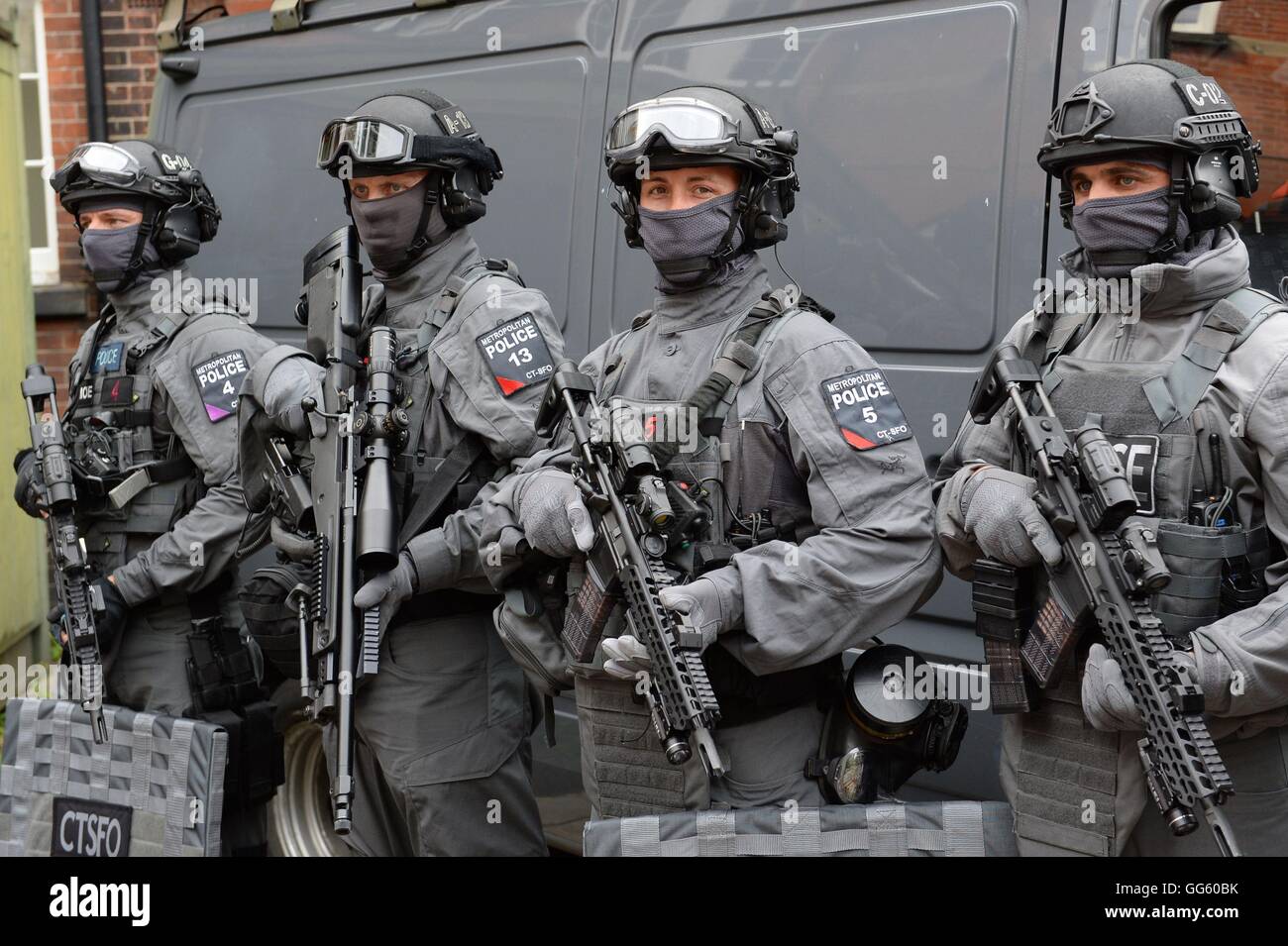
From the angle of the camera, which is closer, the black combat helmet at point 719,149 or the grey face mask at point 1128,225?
the grey face mask at point 1128,225

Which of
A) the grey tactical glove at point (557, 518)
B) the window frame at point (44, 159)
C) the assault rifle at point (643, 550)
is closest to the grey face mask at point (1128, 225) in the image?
the assault rifle at point (643, 550)

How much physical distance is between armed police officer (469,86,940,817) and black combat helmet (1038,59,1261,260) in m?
0.60

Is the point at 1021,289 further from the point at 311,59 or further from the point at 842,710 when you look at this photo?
the point at 311,59

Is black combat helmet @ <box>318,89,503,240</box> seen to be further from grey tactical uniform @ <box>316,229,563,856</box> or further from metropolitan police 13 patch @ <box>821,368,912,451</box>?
metropolitan police 13 patch @ <box>821,368,912,451</box>

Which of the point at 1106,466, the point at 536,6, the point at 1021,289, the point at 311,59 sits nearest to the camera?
the point at 1106,466

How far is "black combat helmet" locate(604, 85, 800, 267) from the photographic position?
9.90ft

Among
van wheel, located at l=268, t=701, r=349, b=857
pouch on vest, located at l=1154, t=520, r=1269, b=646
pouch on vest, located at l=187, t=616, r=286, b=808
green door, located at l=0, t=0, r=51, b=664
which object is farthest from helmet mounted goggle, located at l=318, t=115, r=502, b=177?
green door, located at l=0, t=0, r=51, b=664

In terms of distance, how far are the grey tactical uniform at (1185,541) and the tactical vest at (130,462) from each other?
2.41m

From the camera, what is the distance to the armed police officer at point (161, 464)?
4172 millimetres

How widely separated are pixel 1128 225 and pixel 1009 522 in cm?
59

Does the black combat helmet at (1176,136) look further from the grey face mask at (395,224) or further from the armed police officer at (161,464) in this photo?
the armed police officer at (161,464)
